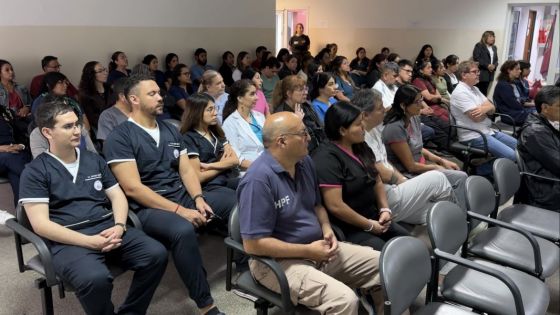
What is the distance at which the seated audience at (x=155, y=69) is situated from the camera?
557 centimetres

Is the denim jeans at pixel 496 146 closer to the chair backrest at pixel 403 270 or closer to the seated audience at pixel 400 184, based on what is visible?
the seated audience at pixel 400 184

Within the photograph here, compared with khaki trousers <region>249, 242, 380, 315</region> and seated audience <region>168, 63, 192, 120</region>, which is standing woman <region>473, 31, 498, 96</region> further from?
khaki trousers <region>249, 242, 380, 315</region>

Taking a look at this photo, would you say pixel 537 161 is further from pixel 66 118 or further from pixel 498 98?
pixel 498 98

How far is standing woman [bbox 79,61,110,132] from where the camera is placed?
4.07 meters

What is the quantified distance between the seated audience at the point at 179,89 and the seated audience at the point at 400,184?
2705mm

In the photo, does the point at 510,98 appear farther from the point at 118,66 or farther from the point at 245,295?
the point at 118,66

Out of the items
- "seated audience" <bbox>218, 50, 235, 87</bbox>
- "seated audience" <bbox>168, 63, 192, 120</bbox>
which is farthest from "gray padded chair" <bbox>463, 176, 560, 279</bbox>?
"seated audience" <bbox>218, 50, 235, 87</bbox>

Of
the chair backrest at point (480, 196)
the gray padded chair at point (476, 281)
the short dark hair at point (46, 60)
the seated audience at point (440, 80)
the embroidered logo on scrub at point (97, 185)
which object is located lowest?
the gray padded chair at point (476, 281)

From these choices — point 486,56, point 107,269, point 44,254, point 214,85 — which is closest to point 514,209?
point 107,269

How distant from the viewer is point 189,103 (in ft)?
9.50

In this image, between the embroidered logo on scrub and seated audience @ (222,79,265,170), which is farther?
seated audience @ (222,79,265,170)

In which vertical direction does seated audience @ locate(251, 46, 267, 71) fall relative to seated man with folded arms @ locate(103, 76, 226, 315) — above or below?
above

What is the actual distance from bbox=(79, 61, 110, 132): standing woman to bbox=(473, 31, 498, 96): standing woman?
5.98 metres

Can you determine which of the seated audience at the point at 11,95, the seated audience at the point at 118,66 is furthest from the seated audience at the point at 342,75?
the seated audience at the point at 11,95
